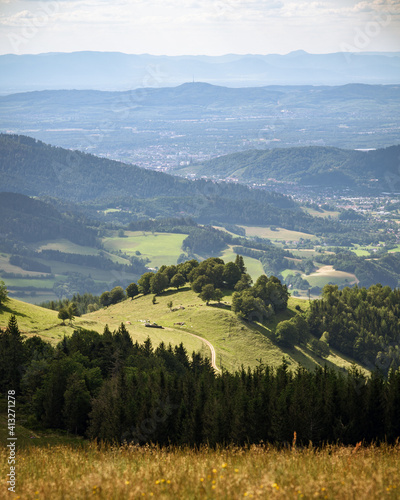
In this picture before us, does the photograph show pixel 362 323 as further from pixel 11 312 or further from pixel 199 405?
pixel 199 405

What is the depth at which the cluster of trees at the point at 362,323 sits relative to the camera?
484ft

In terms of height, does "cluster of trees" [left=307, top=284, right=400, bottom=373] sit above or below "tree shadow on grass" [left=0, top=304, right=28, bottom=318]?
below

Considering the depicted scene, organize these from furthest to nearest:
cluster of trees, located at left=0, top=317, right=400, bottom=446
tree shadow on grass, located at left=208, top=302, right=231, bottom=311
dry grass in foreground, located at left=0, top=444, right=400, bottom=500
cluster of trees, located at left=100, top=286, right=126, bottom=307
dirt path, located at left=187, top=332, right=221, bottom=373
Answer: cluster of trees, located at left=100, top=286, right=126, bottom=307, tree shadow on grass, located at left=208, top=302, right=231, bottom=311, dirt path, located at left=187, top=332, right=221, bottom=373, cluster of trees, located at left=0, top=317, right=400, bottom=446, dry grass in foreground, located at left=0, top=444, right=400, bottom=500

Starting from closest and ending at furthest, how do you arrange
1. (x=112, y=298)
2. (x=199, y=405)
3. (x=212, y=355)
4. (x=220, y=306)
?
(x=199, y=405), (x=212, y=355), (x=220, y=306), (x=112, y=298)

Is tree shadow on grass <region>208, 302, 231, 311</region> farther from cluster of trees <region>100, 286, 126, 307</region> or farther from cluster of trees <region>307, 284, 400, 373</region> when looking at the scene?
cluster of trees <region>100, 286, 126, 307</region>

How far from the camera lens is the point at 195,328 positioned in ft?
421

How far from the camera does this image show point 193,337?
12138 cm

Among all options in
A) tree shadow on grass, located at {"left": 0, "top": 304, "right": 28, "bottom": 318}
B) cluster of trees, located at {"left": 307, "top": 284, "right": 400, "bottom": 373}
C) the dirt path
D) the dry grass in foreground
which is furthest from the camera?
cluster of trees, located at {"left": 307, "top": 284, "right": 400, "bottom": 373}

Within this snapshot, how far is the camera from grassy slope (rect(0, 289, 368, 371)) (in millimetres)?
108312

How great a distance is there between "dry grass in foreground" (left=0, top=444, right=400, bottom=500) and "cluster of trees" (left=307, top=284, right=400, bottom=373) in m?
125

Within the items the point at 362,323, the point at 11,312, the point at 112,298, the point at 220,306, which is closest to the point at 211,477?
the point at 11,312

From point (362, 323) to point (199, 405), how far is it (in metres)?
119

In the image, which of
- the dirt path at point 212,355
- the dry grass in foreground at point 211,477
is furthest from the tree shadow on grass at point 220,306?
the dry grass in foreground at point 211,477

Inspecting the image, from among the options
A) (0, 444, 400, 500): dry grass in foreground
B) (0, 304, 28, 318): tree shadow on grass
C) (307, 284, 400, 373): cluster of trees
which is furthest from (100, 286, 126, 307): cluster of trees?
(0, 444, 400, 500): dry grass in foreground
